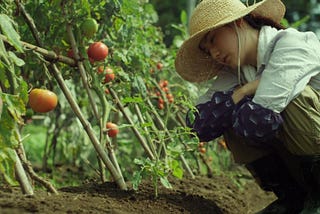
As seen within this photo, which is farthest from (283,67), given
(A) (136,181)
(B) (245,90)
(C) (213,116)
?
(A) (136,181)

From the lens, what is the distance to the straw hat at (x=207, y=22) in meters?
2.01

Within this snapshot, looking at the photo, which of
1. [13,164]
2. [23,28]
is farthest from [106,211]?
[23,28]

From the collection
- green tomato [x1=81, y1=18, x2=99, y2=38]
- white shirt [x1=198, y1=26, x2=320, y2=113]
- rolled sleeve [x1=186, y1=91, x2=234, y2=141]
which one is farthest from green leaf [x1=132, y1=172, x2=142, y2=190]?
green tomato [x1=81, y1=18, x2=99, y2=38]

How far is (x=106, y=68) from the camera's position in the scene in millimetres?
2412

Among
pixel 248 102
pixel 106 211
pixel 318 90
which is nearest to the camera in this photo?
pixel 106 211

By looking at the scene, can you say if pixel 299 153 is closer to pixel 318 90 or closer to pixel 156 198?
pixel 318 90

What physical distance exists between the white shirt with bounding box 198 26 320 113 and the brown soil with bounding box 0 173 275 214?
19.6 inches

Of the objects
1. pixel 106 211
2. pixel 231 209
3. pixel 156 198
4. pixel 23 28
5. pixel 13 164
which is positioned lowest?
pixel 231 209

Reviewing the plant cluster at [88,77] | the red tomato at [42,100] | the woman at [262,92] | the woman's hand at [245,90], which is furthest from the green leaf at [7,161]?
the woman's hand at [245,90]

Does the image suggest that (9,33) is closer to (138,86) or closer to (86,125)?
(86,125)

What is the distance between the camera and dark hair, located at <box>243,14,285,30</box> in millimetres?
2104

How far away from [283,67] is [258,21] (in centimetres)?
35

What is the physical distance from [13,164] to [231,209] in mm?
1046

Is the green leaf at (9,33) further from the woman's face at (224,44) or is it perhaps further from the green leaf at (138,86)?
the green leaf at (138,86)
